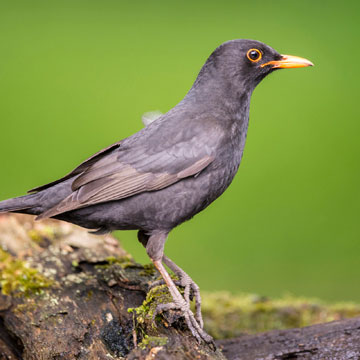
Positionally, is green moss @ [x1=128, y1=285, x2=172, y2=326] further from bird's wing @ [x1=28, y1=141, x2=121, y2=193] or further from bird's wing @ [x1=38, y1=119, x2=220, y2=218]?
bird's wing @ [x1=28, y1=141, x2=121, y2=193]

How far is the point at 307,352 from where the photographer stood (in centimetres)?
389

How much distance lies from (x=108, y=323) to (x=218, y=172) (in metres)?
1.40

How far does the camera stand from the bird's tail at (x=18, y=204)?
4012 millimetres

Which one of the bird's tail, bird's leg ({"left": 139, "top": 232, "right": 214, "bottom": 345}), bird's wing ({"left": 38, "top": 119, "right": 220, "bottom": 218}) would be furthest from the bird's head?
the bird's tail

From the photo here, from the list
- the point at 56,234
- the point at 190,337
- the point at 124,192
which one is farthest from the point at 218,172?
the point at 56,234

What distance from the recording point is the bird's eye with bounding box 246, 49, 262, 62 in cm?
426

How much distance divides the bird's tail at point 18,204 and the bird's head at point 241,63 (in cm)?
167

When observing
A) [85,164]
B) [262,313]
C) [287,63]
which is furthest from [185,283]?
[287,63]

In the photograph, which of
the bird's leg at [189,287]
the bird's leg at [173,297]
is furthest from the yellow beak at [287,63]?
the bird's leg at [189,287]

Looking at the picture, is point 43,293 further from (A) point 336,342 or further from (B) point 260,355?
(A) point 336,342

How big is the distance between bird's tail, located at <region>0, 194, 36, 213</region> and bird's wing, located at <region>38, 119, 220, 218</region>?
20 cm

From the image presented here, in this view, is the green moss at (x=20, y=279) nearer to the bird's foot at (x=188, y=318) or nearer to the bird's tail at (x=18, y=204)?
the bird's tail at (x=18, y=204)

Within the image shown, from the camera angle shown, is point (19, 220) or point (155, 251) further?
point (19, 220)

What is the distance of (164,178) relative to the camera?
154 inches
